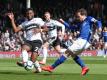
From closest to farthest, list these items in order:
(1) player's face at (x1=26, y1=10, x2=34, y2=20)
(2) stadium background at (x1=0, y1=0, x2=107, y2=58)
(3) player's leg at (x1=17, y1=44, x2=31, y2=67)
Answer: (1) player's face at (x1=26, y1=10, x2=34, y2=20)
(3) player's leg at (x1=17, y1=44, x2=31, y2=67)
(2) stadium background at (x1=0, y1=0, x2=107, y2=58)

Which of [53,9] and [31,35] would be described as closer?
[31,35]

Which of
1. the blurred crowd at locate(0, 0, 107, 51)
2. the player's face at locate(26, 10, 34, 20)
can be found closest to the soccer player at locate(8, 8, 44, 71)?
the player's face at locate(26, 10, 34, 20)

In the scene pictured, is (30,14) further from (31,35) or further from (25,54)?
(25,54)

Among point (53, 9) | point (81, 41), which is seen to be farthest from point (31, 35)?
point (53, 9)

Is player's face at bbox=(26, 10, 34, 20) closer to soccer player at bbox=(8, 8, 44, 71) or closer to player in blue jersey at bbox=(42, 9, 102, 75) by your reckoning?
soccer player at bbox=(8, 8, 44, 71)

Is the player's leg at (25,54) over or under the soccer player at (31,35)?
under

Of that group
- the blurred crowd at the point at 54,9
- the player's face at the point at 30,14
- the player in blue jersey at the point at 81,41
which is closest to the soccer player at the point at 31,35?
the player's face at the point at 30,14

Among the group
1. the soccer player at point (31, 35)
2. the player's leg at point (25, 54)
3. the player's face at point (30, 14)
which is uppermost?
the player's face at point (30, 14)

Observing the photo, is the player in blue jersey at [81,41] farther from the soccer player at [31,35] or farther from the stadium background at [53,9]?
the stadium background at [53,9]

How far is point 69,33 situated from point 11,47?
3.61 meters

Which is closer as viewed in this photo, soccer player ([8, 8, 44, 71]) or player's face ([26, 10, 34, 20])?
player's face ([26, 10, 34, 20])

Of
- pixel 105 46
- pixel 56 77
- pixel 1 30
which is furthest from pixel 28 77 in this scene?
pixel 1 30

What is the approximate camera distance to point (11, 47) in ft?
111

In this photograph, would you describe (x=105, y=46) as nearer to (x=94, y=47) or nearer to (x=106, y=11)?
(x=94, y=47)
